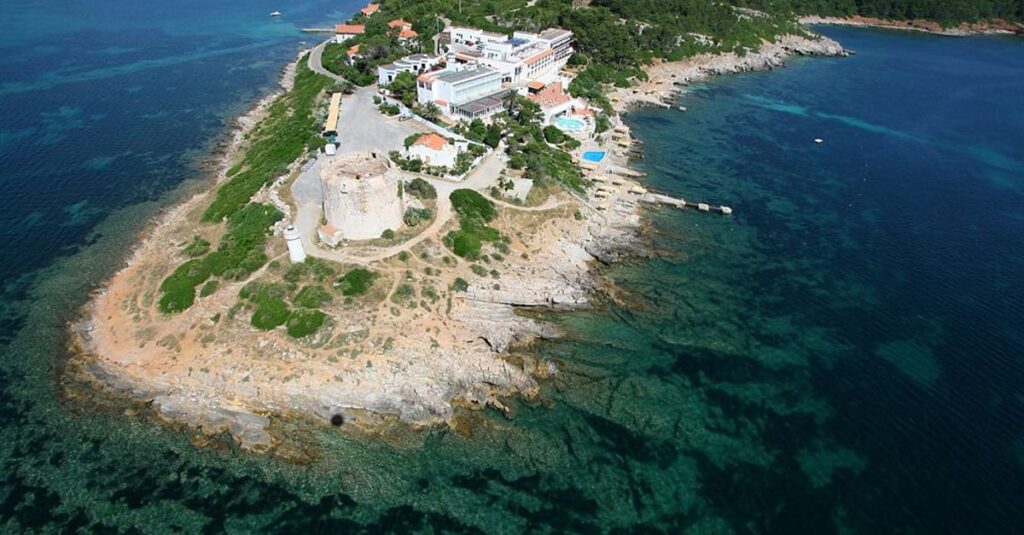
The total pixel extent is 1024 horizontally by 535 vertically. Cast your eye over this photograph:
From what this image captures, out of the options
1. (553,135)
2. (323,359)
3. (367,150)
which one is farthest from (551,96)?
(323,359)

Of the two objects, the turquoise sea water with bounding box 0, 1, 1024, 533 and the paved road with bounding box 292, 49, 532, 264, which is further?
the paved road with bounding box 292, 49, 532, 264

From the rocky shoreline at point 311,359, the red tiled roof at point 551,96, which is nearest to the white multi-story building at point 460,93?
the red tiled roof at point 551,96

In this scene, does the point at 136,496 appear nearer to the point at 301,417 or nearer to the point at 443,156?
the point at 301,417

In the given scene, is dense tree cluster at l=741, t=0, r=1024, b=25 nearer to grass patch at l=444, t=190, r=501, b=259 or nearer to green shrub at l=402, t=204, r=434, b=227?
grass patch at l=444, t=190, r=501, b=259

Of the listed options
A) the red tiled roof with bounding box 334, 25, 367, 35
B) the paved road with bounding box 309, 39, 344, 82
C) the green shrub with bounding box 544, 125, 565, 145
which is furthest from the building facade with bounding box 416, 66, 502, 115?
the red tiled roof with bounding box 334, 25, 367, 35

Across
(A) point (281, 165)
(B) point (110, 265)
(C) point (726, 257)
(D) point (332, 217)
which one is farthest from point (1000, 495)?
(B) point (110, 265)

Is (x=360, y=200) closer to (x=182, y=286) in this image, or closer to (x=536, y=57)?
(x=182, y=286)

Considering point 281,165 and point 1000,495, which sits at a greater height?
point 281,165
